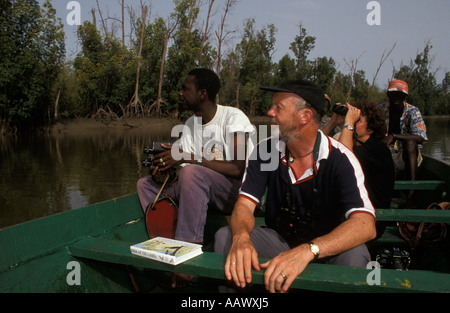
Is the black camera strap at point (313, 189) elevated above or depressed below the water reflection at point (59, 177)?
above

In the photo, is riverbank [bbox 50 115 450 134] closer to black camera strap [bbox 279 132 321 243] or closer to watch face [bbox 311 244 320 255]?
black camera strap [bbox 279 132 321 243]

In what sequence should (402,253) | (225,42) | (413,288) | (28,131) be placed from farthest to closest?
(225,42)
(28,131)
(402,253)
(413,288)

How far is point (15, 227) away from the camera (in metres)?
2.17

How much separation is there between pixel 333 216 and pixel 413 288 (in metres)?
0.66

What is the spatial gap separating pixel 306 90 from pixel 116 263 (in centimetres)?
181

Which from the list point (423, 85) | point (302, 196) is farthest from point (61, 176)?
point (423, 85)

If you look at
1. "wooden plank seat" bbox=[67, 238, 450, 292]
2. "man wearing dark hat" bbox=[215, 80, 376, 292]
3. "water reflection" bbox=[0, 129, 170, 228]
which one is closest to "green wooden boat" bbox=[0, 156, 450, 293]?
"wooden plank seat" bbox=[67, 238, 450, 292]

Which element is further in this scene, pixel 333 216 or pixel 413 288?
pixel 333 216

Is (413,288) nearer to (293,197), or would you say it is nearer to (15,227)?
(293,197)

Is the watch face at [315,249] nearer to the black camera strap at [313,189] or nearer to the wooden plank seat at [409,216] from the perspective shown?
the black camera strap at [313,189]

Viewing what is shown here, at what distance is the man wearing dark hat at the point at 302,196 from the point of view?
1843 mm

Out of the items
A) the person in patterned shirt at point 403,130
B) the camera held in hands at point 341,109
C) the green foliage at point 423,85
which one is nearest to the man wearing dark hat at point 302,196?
the camera held in hands at point 341,109

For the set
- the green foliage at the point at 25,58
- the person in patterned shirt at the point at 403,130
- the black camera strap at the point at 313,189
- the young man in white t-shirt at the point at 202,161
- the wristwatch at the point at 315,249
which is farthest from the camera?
the green foliage at the point at 25,58
